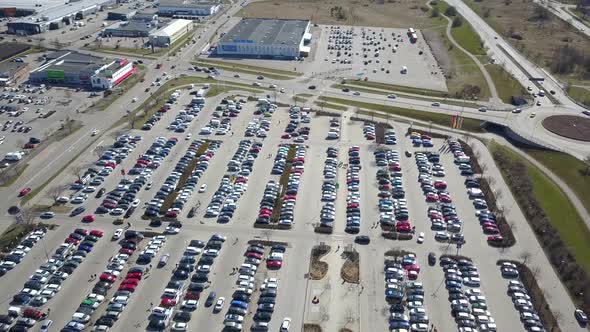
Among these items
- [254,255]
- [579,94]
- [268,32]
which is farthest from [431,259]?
[268,32]

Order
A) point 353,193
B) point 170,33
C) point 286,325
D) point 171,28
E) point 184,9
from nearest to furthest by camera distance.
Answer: point 286,325 → point 353,193 → point 170,33 → point 171,28 → point 184,9

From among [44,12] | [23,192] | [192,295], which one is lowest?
[192,295]

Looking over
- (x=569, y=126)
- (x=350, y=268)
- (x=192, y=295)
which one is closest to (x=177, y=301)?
(x=192, y=295)

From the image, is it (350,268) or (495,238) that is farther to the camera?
(495,238)

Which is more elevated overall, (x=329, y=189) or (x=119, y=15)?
(x=119, y=15)

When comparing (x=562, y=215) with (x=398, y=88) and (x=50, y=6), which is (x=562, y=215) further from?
(x=50, y=6)

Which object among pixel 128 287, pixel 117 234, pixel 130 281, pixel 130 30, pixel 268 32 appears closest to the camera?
pixel 128 287

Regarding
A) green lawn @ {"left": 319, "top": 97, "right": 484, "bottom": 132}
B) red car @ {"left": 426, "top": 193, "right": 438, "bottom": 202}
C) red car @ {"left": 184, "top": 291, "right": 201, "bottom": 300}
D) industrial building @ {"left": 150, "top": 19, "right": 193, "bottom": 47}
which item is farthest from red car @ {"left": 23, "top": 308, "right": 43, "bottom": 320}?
industrial building @ {"left": 150, "top": 19, "right": 193, "bottom": 47}
